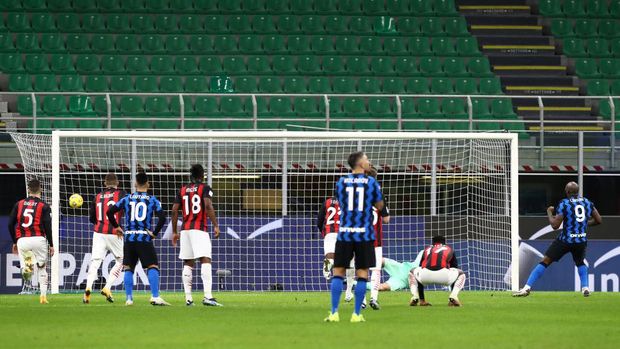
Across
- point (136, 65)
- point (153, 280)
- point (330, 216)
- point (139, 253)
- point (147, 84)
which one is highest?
point (136, 65)

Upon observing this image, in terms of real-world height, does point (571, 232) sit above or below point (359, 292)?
above

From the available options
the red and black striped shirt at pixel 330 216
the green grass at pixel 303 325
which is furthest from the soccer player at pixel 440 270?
the red and black striped shirt at pixel 330 216

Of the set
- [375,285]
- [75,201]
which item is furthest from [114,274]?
[375,285]

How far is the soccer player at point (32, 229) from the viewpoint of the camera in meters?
18.7

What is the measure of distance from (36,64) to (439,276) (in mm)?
16821

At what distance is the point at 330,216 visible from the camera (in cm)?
1911

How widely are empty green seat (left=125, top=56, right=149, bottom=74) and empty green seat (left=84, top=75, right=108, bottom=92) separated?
2.94ft

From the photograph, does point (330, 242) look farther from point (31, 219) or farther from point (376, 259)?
point (31, 219)

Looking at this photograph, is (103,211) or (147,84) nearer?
(103,211)

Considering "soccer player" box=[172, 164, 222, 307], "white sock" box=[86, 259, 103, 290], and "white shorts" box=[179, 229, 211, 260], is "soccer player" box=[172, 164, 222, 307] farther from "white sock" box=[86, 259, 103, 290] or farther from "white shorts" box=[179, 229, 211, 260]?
"white sock" box=[86, 259, 103, 290]

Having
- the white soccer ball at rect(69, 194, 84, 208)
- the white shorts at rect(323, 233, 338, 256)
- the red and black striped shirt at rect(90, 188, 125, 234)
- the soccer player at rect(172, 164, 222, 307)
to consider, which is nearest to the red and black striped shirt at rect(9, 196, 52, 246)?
the red and black striped shirt at rect(90, 188, 125, 234)

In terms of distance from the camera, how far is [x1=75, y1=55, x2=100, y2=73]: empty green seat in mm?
31031

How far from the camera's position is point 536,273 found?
67.6 feet

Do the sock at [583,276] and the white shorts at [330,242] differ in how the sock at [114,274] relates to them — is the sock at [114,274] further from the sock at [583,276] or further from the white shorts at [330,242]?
the sock at [583,276]
